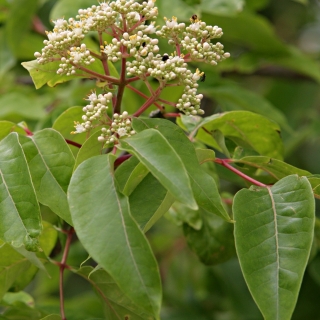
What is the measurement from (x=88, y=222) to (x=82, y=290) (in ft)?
8.95

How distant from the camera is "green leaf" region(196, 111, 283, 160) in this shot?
52.7 inches

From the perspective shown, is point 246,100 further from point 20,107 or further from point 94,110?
point 94,110

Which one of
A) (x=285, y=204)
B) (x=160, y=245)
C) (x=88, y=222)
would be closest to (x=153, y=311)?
(x=88, y=222)

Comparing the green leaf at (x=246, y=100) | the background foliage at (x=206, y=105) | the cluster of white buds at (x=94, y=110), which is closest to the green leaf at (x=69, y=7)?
the background foliage at (x=206, y=105)

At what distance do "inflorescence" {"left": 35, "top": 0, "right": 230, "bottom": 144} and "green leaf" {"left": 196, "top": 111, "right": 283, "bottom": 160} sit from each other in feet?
0.86

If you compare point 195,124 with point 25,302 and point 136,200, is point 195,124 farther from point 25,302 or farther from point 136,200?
point 25,302

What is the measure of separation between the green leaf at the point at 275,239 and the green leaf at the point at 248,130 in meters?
0.35

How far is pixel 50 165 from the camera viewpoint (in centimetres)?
105

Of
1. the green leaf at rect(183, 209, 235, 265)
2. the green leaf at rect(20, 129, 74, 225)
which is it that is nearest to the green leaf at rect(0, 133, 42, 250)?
the green leaf at rect(20, 129, 74, 225)

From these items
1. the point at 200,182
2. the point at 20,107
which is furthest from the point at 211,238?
the point at 20,107

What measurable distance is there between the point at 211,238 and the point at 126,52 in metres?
0.64

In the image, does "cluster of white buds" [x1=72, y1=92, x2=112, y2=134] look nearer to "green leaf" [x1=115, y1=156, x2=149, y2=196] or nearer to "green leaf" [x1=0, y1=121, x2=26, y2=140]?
"green leaf" [x1=115, y1=156, x2=149, y2=196]

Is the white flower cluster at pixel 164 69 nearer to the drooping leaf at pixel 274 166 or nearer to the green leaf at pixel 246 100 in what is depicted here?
the drooping leaf at pixel 274 166

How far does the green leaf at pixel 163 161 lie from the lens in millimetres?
809
